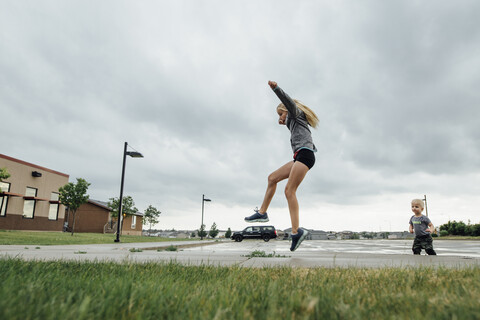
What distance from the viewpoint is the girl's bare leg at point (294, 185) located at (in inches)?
167

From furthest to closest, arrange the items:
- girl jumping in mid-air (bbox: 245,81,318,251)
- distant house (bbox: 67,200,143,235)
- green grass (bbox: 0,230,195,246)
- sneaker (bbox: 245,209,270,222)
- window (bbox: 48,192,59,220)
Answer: distant house (bbox: 67,200,143,235)
window (bbox: 48,192,59,220)
green grass (bbox: 0,230,195,246)
sneaker (bbox: 245,209,270,222)
girl jumping in mid-air (bbox: 245,81,318,251)

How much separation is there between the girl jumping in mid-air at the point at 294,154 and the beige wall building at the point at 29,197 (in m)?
28.7

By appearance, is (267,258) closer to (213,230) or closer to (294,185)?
(294,185)

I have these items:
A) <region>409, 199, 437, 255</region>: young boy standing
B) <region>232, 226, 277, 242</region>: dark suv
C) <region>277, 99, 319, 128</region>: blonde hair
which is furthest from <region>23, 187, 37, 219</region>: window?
<region>409, 199, 437, 255</region>: young boy standing

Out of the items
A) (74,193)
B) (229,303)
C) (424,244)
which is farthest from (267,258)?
(74,193)

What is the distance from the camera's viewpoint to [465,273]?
7.27 ft

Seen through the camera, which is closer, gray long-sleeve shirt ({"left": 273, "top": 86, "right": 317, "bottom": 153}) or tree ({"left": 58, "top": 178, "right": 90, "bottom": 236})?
gray long-sleeve shirt ({"left": 273, "top": 86, "right": 317, "bottom": 153})

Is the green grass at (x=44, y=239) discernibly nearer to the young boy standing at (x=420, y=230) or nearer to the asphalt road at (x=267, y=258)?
the asphalt road at (x=267, y=258)

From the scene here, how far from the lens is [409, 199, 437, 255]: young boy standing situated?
5.71 meters

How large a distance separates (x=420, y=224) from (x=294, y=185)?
134 inches

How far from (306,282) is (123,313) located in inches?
44.2

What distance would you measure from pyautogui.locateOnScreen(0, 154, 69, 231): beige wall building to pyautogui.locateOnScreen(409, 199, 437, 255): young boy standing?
98.7 ft

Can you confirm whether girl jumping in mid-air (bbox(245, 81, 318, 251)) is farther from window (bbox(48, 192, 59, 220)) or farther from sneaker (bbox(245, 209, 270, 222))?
window (bbox(48, 192, 59, 220))

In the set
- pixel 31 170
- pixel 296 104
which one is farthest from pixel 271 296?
pixel 31 170
